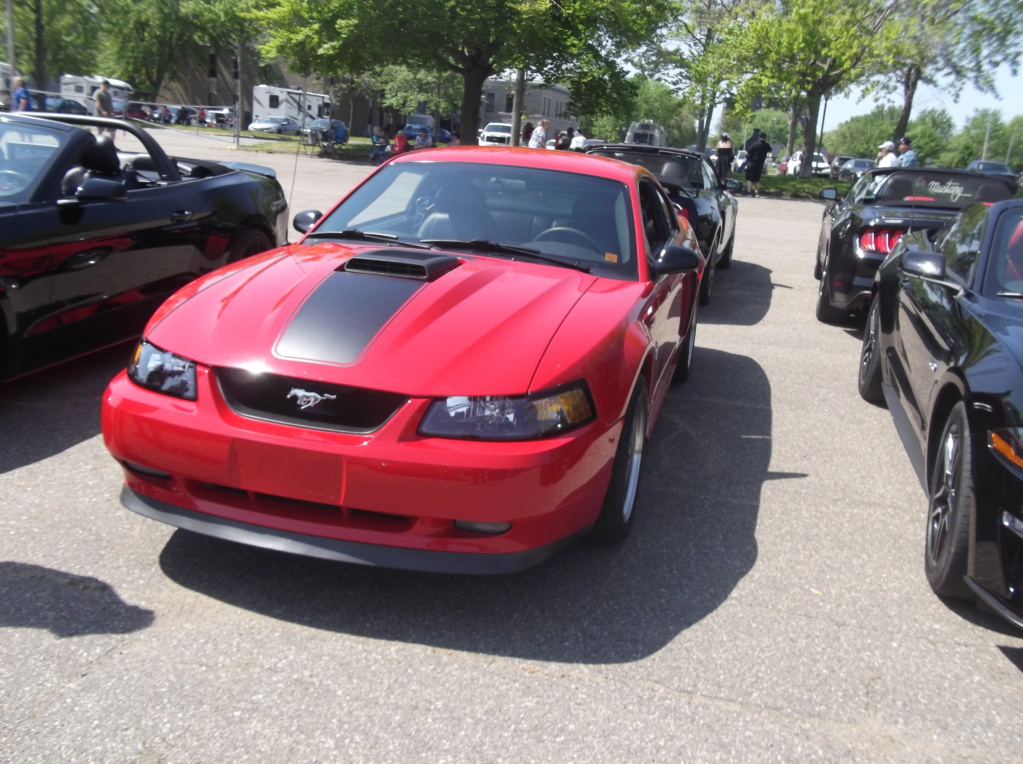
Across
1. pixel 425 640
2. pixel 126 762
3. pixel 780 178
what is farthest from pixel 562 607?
pixel 780 178

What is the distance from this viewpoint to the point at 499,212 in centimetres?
448

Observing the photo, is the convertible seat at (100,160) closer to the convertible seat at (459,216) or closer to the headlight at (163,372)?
the convertible seat at (459,216)

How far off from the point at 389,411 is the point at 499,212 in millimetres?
1767

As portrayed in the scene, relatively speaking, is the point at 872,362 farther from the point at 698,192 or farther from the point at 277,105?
the point at 277,105

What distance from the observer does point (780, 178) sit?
34562mm

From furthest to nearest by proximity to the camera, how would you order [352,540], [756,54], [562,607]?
[756,54], [562,607], [352,540]

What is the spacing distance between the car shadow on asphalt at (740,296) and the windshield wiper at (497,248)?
482 cm

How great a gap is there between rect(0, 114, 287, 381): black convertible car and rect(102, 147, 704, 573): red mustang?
152 cm

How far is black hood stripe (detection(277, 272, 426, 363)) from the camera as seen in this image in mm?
3115

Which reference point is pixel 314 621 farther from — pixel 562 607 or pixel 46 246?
pixel 46 246

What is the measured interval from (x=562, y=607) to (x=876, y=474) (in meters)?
2.39

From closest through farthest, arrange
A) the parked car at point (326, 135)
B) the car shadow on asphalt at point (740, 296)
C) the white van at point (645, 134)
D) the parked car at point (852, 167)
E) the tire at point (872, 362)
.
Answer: the tire at point (872, 362) → the car shadow on asphalt at point (740, 296) → the parked car at point (326, 135) → the white van at point (645, 134) → the parked car at point (852, 167)

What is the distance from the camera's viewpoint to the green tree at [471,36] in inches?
1174

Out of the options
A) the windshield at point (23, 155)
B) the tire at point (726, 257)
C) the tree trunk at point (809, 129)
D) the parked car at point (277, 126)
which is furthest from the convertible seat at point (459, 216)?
the parked car at point (277, 126)
